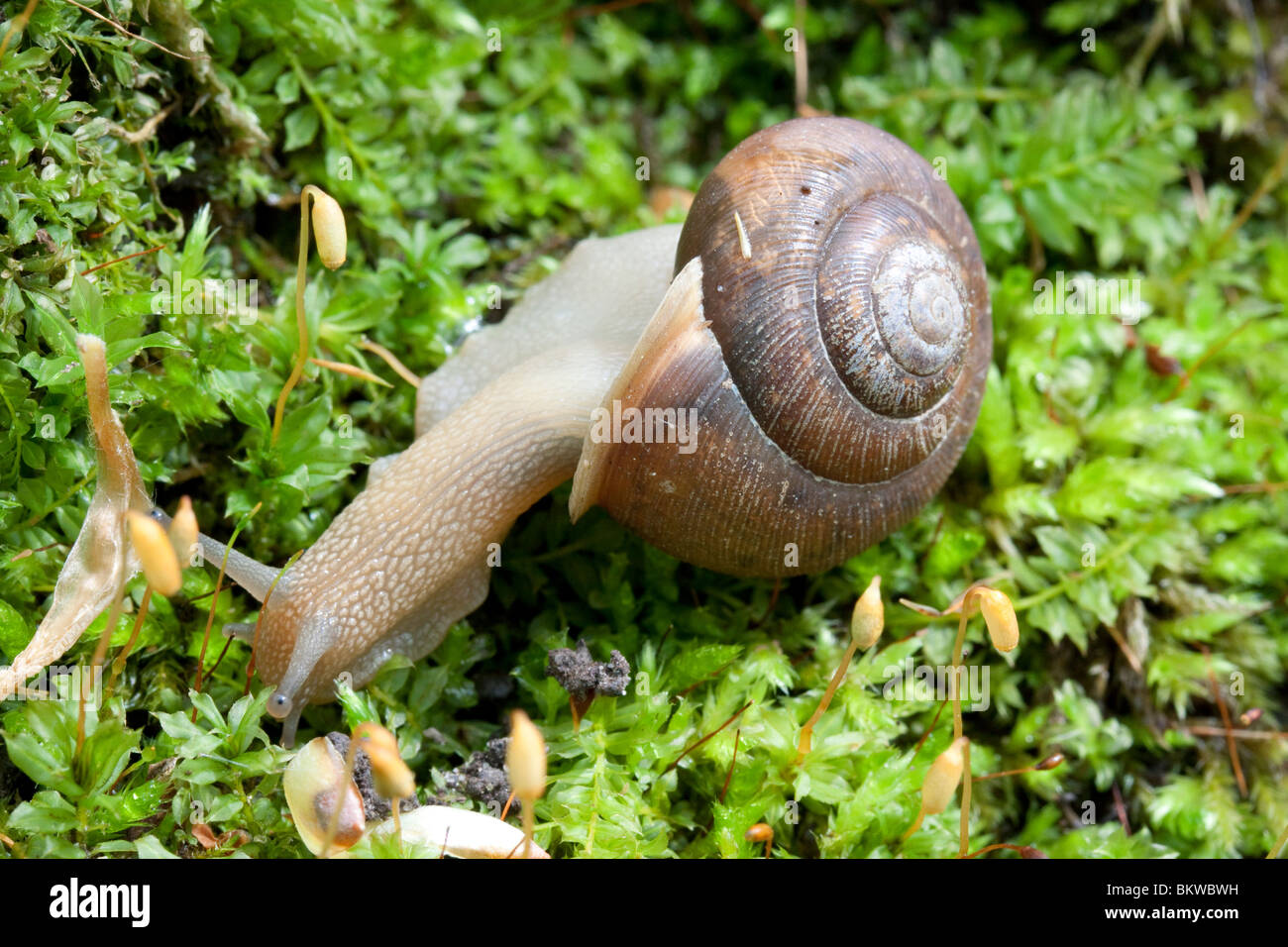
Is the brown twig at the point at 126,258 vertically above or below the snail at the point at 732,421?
above

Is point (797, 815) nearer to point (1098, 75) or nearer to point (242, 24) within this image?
point (242, 24)

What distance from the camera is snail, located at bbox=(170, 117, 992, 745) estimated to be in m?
2.22

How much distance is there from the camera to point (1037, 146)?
312 cm

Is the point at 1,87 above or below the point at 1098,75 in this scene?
below

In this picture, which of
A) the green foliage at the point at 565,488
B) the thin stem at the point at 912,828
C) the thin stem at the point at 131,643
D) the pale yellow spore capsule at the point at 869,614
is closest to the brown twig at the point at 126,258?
the green foliage at the point at 565,488

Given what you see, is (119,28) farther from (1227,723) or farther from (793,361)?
(1227,723)

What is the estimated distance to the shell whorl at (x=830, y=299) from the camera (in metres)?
2.21

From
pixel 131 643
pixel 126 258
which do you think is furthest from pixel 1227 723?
pixel 126 258

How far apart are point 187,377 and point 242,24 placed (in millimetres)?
962

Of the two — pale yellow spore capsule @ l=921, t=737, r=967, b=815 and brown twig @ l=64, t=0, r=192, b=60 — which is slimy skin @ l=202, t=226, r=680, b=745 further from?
pale yellow spore capsule @ l=921, t=737, r=967, b=815

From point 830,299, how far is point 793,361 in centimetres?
16

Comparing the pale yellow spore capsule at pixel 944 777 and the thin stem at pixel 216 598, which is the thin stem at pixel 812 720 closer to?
the pale yellow spore capsule at pixel 944 777

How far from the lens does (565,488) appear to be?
8.90 feet
